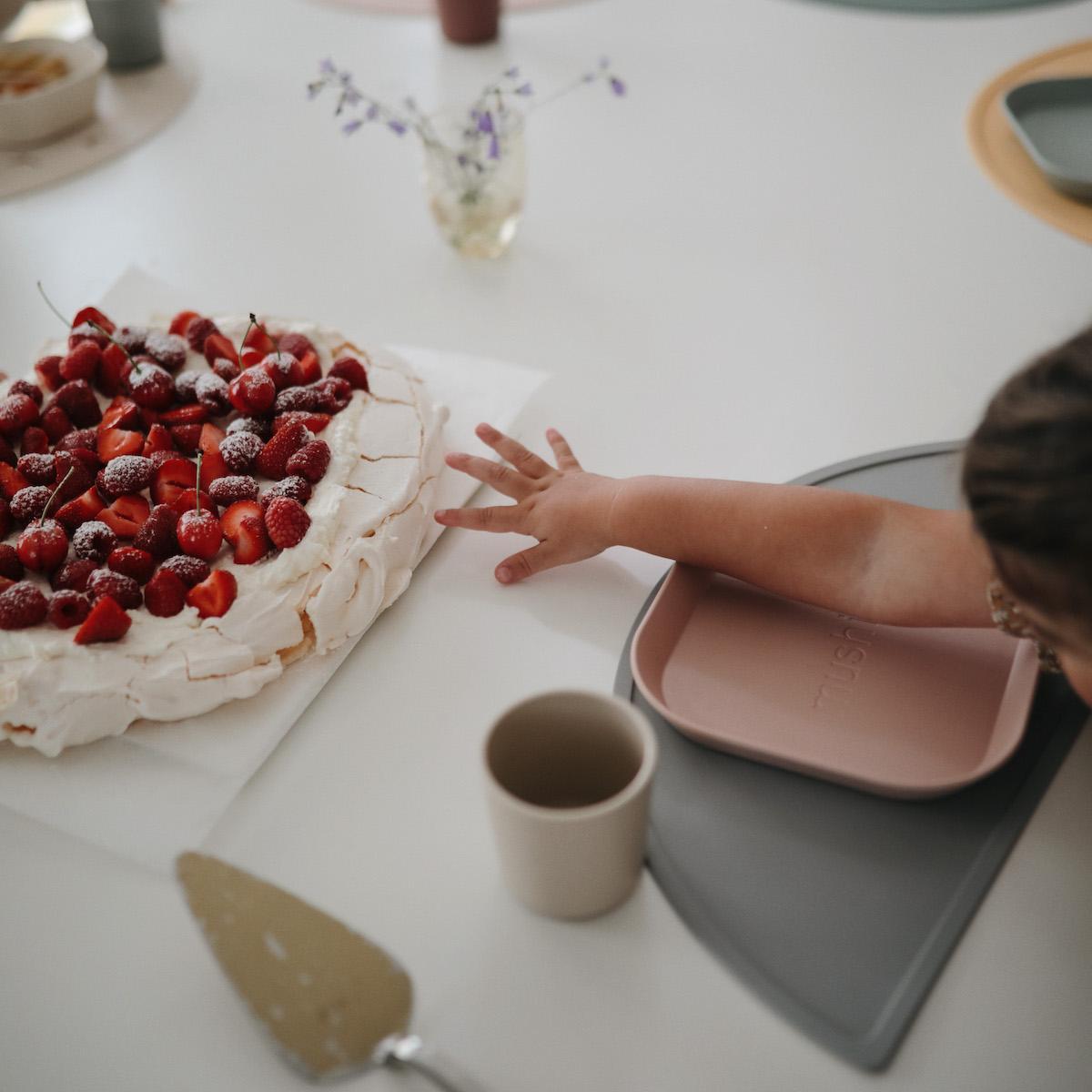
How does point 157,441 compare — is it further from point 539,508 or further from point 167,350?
point 539,508

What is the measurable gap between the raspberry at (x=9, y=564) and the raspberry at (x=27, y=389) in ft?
0.63

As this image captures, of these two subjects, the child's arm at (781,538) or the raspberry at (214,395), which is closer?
the child's arm at (781,538)

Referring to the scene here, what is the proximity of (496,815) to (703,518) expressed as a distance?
0.31 metres

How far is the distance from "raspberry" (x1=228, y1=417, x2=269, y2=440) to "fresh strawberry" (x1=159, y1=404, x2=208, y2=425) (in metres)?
0.04

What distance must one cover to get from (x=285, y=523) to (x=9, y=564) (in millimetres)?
199

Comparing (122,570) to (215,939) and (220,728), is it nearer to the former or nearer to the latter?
(220,728)

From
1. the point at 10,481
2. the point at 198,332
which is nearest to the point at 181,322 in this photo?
the point at 198,332

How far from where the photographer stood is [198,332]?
951 mm

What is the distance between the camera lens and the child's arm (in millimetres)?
715

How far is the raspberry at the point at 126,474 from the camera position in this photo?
31.3 inches

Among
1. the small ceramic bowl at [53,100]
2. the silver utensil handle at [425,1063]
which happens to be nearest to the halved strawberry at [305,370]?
the silver utensil handle at [425,1063]

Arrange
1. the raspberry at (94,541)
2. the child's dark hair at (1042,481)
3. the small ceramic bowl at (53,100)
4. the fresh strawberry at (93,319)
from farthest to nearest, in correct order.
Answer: the small ceramic bowl at (53,100) → the fresh strawberry at (93,319) → the raspberry at (94,541) → the child's dark hair at (1042,481)

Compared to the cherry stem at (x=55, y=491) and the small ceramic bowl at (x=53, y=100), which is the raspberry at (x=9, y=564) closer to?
the cherry stem at (x=55, y=491)

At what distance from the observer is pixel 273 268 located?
1228 millimetres
